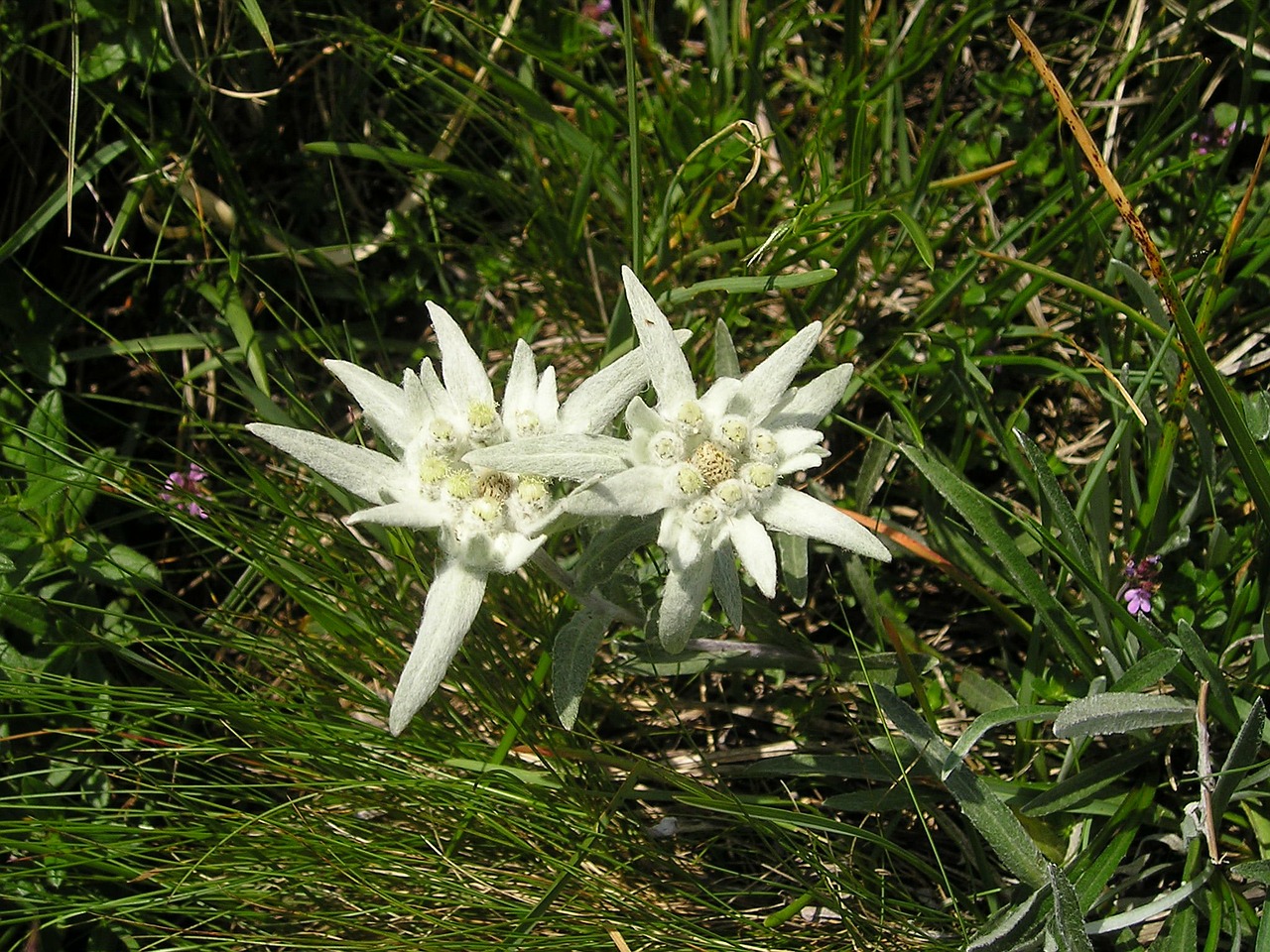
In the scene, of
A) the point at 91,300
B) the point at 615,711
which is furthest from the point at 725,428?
the point at 91,300

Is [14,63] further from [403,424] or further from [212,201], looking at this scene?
[403,424]

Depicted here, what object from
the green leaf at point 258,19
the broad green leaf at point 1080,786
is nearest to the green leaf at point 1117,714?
the broad green leaf at point 1080,786

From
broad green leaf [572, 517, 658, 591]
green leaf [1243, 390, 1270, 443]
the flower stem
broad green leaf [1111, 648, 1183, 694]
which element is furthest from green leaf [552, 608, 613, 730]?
green leaf [1243, 390, 1270, 443]

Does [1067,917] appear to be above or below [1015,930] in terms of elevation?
above

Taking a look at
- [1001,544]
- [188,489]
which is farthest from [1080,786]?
[188,489]

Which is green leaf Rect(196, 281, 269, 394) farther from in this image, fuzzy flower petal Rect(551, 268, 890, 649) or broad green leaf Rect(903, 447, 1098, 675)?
broad green leaf Rect(903, 447, 1098, 675)

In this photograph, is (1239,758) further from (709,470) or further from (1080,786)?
(709,470)
